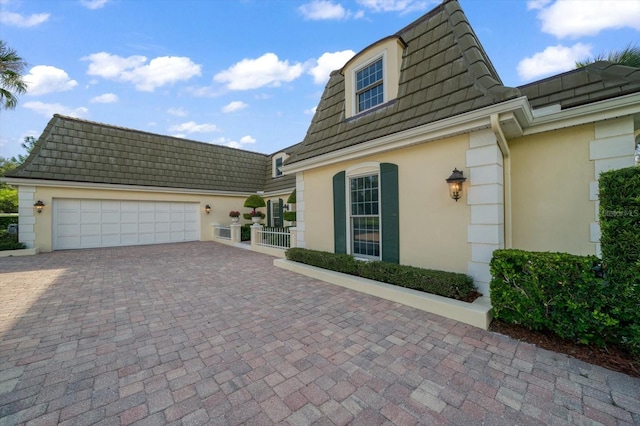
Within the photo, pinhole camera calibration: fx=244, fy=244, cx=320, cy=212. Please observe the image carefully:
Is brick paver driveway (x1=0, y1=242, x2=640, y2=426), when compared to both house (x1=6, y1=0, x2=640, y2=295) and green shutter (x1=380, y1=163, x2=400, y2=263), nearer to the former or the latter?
green shutter (x1=380, y1=163, x2=400, y2=263)

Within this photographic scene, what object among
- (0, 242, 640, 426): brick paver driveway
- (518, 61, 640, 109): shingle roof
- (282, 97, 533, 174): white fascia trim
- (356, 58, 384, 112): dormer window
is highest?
(356, 58, 384, 112): dormer window

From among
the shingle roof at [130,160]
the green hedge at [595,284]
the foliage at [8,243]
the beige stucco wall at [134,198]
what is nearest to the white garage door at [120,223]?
the beige stucco wall at [134,198]

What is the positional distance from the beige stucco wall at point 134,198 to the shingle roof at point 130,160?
0.49 m

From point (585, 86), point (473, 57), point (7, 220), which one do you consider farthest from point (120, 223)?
point (585, 86)

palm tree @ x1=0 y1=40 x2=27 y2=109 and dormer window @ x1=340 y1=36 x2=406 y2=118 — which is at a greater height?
palm tree @ x1=0 y1=40 x2=27 y2=109

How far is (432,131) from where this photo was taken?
4.38 metres

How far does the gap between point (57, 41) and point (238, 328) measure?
36.6ft

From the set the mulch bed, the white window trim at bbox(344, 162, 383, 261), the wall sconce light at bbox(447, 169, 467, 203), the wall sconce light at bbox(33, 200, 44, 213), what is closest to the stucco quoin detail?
the wall sconce light at bbox(447, 169, 467, 203)

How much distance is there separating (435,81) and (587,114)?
240cm

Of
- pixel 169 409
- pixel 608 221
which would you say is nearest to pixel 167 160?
pixel 169 409

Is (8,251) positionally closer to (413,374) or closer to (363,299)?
(363,299)

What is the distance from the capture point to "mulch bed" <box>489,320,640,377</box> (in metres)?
2.52

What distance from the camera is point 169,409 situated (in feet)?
6.55

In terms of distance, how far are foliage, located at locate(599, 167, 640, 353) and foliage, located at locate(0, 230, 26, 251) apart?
15.9 m
